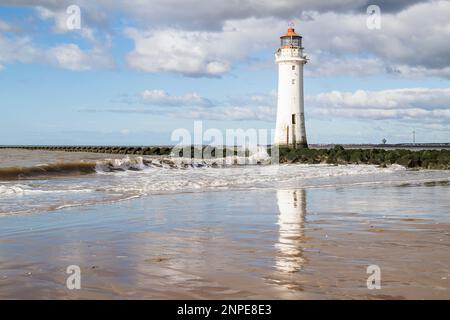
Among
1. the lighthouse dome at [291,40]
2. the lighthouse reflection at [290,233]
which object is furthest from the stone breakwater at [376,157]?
the lighthouse reflection at [290,233]

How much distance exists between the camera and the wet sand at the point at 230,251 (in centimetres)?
399

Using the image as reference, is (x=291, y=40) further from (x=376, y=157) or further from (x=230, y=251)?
(x=230, y=251)

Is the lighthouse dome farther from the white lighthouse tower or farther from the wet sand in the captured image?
the wet sand

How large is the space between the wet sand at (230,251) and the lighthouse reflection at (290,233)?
0.04 ft

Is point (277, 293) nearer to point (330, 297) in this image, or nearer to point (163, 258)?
point (330, 297)

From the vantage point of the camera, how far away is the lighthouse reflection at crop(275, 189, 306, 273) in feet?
15.7

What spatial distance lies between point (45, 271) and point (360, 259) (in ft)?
8.90

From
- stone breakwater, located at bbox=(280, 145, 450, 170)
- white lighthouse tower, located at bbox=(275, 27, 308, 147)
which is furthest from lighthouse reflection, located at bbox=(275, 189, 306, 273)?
white lighthouse tower, located at bbox=(275, 27, 308, 147)

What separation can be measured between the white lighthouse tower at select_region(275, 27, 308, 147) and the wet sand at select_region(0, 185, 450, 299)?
2460cm

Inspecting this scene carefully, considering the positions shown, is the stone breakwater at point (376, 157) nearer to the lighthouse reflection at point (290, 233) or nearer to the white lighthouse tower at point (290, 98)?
the white lighthouse tower at point (290, 98)
